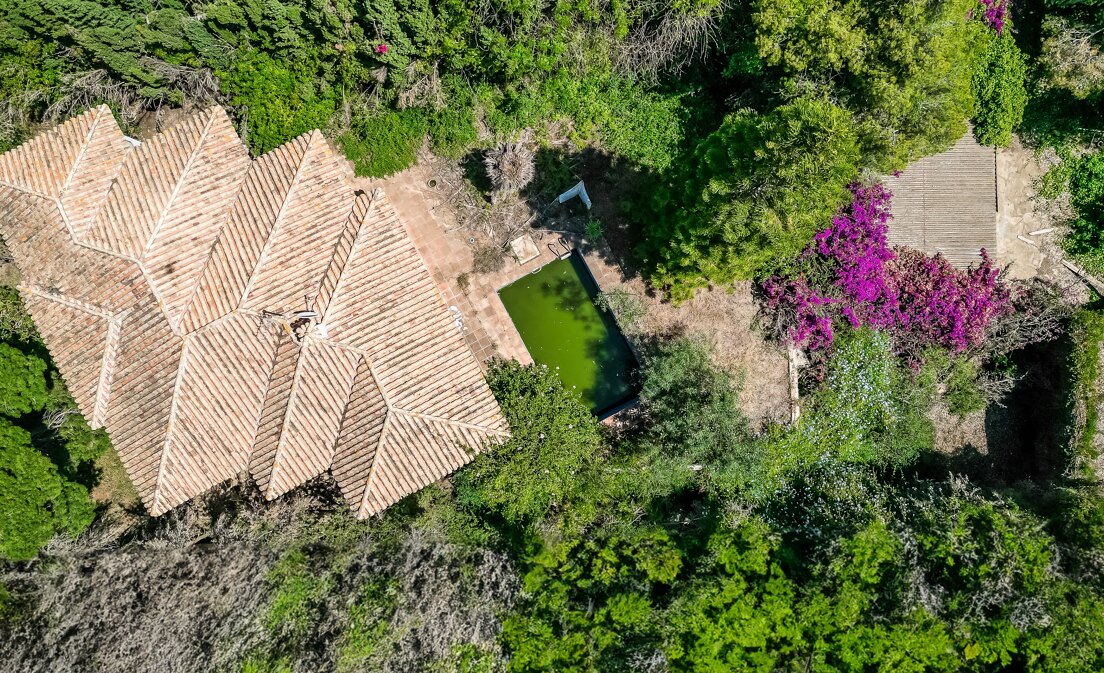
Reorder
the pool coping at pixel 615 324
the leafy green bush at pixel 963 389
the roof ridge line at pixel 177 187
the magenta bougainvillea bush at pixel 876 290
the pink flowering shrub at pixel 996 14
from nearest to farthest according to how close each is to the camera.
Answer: the roof ridge line at pixel 177 187 < the magenta bougainvillea bush at pixel 876 290 < the pink flowering shrub at pixel 996 14 < the leafy green bush at pixel 963 389 < the pool coping at pixel 615 324

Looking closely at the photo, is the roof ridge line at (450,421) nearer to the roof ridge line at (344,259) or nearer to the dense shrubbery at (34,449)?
the roof ridge line at (344,259)

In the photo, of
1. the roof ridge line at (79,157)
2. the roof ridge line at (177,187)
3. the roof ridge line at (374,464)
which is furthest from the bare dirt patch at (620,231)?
the roof ridge line at (79,157)

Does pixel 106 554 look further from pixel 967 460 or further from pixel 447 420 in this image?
pixel 967 460

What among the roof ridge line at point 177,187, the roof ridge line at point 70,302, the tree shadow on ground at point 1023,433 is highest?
the roof ridge line at point 177,187

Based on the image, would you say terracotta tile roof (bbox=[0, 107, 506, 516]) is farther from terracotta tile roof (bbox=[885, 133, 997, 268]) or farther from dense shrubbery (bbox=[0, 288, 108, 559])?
terracotta tile roof (bbox=[885, 133, 997, 268])

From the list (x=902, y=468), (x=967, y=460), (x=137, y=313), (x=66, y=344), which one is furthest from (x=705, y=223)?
(x=66, y=344)

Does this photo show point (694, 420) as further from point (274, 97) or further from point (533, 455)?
point (274, 97)

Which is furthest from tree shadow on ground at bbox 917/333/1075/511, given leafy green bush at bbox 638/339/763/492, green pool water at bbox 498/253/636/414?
green pool water at bbox 498/253/636/414
